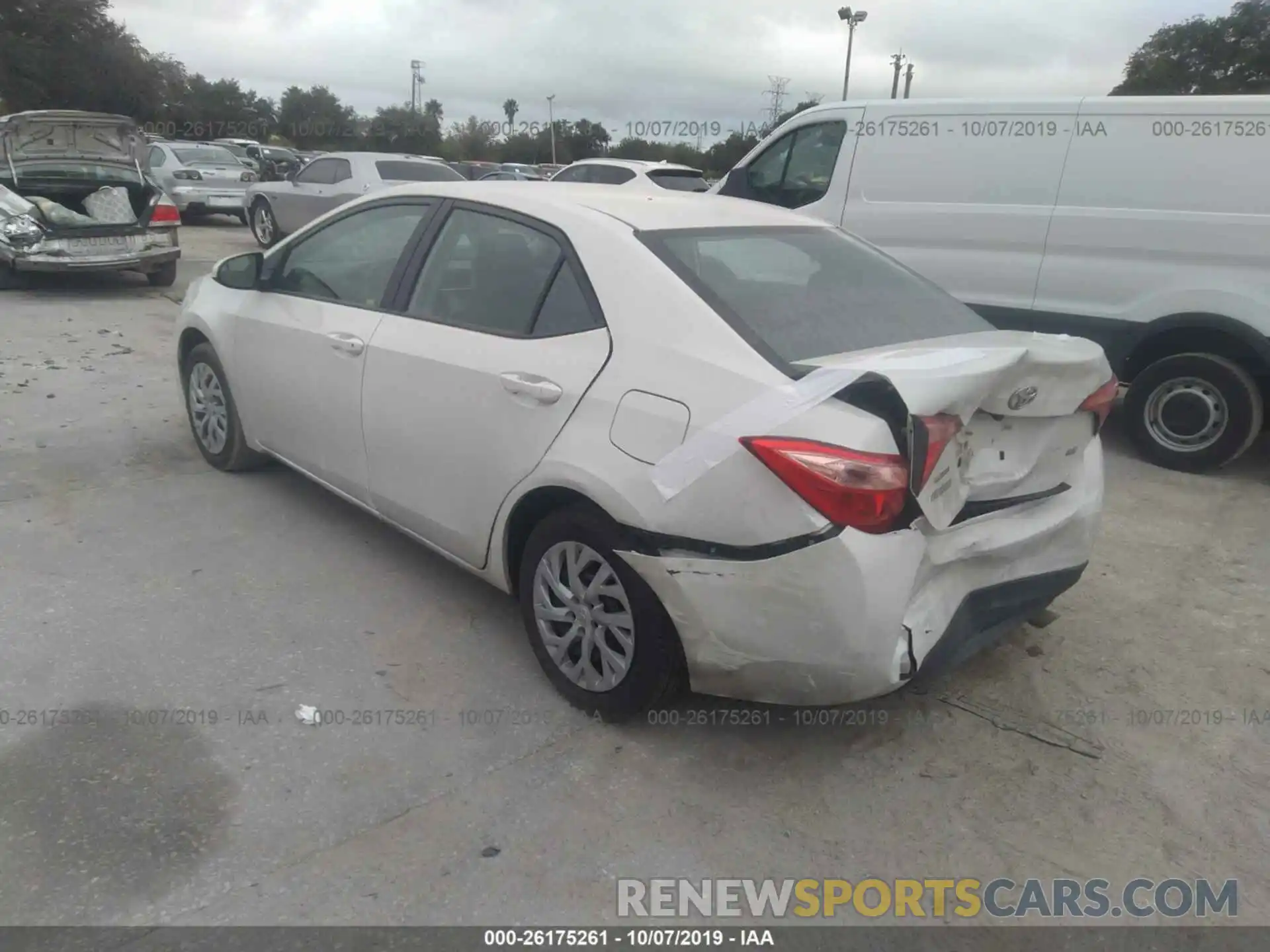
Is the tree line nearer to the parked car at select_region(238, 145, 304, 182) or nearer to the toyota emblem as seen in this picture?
→ the parked car at select_region(238, 145, 304, 182)

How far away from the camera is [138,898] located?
227 centimetres

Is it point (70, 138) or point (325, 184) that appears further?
point (325, 184)

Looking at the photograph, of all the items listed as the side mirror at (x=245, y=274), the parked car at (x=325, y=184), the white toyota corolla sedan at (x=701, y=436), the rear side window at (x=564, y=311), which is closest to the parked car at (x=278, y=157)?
the parked car at (x=325, y=184)

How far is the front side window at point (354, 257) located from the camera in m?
3.79

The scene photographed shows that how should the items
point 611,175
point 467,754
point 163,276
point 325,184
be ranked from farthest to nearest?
point 325,184
point 611,175
point 163,276
point 467,754

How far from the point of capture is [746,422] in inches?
97.7

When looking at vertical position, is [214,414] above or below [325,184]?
below

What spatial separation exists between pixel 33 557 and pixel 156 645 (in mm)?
1043

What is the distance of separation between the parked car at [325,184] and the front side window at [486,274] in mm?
9355

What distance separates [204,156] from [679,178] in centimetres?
977

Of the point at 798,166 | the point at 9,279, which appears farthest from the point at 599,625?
the point at 9,279

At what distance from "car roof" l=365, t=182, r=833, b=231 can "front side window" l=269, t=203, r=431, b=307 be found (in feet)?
0.42

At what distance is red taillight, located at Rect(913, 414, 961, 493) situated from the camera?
7.97ft

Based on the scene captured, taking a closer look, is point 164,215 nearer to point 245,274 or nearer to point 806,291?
point 245,274
